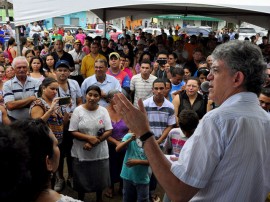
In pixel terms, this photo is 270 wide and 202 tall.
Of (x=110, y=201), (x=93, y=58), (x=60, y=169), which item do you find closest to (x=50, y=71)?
(x=93, y=58)

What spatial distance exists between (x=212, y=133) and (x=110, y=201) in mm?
3001

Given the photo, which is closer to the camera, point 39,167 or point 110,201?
point 39,167

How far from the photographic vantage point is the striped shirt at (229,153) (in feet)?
4.66

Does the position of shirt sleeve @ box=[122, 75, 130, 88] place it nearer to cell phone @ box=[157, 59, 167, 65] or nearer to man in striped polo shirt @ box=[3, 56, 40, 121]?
cell phone @ box=[157, 59, 167, 65]

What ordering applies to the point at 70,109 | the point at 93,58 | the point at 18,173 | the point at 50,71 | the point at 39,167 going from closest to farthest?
the point at 18,173
the point at 39,167
the point at 70,109
the point at 50,71
the point at 93,58

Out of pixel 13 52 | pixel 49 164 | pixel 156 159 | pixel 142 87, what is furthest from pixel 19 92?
pixel 13 52

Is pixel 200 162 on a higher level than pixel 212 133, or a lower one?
lower

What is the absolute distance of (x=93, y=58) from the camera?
6801 mm

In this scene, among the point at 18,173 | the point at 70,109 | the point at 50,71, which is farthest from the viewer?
the point at 50,71

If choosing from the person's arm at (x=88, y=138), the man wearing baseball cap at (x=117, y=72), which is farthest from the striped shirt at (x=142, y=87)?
the person's arm at (x=88, y=138)

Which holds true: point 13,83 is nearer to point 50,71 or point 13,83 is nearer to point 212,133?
point 50,71

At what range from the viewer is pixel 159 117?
4035mm

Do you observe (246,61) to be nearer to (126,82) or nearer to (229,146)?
(229,146)

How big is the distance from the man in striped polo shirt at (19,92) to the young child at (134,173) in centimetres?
138
